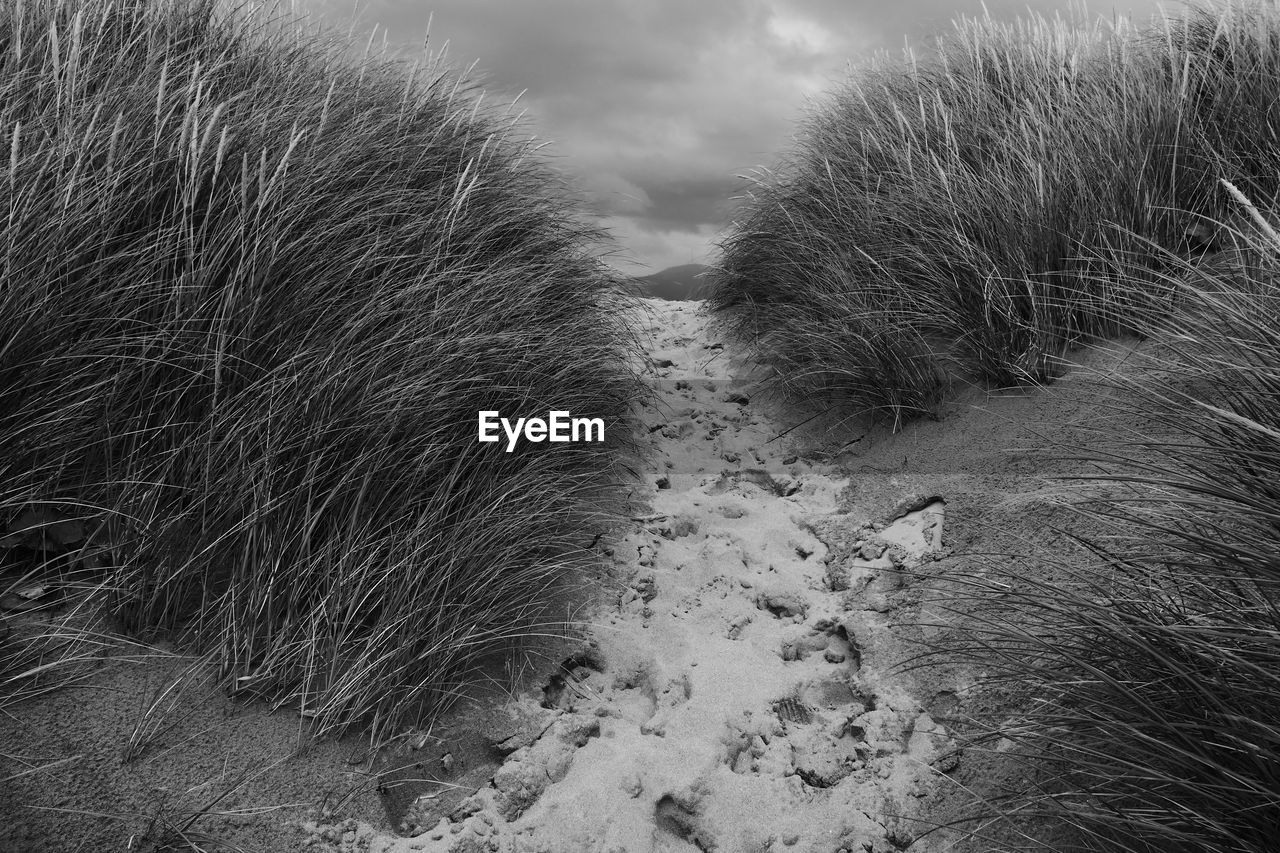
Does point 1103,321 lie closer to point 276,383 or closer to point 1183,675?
point 1183,675

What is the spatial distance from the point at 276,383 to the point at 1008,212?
10.4 ft

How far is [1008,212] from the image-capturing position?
391cm

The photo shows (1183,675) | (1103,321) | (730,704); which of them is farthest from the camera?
(1103,321)

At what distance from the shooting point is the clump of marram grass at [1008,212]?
12.6ft

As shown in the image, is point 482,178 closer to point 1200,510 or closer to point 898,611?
point 898,611

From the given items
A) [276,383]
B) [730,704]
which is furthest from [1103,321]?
[276,383]

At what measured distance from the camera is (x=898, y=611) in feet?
9.89

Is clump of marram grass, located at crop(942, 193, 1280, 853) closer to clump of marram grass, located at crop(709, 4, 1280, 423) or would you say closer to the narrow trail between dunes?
the narrow trail between dunes

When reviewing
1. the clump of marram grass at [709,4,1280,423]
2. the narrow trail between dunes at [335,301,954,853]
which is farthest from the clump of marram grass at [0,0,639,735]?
the clump of marram grass at [709,4,1280,423]

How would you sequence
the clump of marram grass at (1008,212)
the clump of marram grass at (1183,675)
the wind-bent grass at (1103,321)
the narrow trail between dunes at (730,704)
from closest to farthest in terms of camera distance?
the clump of marram grass at (1183,675) → the wind-bent grass at (1103,321) → the narrow trail between dunes at (730,704) → the clump of marram grass at (1008,212)

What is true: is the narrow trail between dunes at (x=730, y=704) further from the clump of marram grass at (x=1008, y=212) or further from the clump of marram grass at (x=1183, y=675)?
the clump of marram grass at (x=1008, y=212)

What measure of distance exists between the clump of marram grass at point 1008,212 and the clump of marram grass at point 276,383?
1.37 m

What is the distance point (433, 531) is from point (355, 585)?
0.32m

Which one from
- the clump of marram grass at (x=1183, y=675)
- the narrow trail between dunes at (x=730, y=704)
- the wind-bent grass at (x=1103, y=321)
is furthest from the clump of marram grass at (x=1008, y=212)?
the clump of marram grass at (x=1183, y=675)
